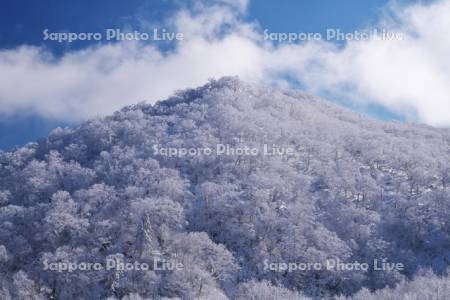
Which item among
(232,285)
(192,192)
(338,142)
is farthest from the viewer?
(338,142)

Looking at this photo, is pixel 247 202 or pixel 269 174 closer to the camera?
pixel 247 202

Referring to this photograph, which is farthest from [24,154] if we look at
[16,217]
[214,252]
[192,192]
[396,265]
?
[396,265]

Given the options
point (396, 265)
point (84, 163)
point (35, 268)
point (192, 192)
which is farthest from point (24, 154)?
point (396, 265)

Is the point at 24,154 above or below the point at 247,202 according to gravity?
above

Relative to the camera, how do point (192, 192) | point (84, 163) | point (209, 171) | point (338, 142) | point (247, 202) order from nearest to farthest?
point (247, 202) → point (192, 192) → point (209, 171) → point (84, 163) → point (338, 142)

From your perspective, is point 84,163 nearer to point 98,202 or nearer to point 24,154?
point 24,154

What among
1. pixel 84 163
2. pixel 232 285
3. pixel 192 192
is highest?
pixel 84 163

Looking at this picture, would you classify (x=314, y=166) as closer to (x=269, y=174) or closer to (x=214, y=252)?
(x=269, y=174)
